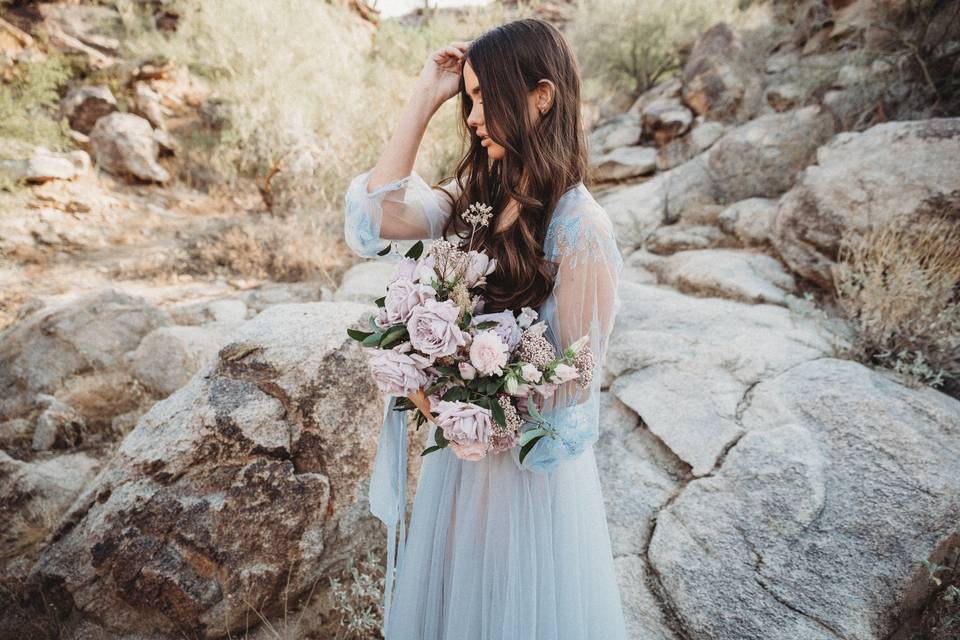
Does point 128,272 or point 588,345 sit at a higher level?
point 588,345

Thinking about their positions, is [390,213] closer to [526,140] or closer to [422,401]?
[526,140]

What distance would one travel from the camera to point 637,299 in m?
4.71

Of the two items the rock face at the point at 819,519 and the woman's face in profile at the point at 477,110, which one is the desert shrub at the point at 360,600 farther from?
the woman's face in profile at the point at 477,110

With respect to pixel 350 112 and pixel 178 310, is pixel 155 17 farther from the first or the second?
pixel 178 310

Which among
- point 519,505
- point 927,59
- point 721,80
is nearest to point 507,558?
point 519,505

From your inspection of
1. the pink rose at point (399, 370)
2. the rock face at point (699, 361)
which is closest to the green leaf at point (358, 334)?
the pink rose at point (399, 370)

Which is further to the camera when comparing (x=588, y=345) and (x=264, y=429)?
(x=264, y=429)

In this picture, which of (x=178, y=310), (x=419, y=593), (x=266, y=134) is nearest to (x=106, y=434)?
(x=178, y=310)

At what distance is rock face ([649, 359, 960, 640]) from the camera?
227 cm

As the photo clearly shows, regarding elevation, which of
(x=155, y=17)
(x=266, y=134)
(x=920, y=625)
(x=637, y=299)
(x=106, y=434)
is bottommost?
(x=920, y=625)

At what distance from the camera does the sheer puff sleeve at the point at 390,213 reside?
5.86ft

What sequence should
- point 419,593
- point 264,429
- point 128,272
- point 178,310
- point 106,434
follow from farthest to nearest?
point 128,272 → point 178,310 → point 106,434 → point 264,429 → point 419,593

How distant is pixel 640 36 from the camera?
42.2 feet

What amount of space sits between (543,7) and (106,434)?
18252mm
